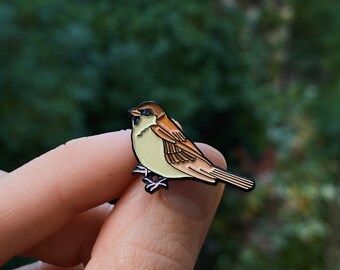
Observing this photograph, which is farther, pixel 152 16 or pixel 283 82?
pixel 283 82

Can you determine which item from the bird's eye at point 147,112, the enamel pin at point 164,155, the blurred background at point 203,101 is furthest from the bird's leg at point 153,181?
the blurred background at point 203,101

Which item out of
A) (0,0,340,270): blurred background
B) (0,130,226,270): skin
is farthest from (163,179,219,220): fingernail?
(0,0,340,270): blurred background

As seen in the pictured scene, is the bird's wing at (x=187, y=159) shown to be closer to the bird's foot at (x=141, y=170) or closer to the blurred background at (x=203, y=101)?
the bird's foot at (x=141, y=170)

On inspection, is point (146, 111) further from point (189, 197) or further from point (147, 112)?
point (189, 197)

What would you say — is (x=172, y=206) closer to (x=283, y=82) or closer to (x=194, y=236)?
(x=194, y=236)

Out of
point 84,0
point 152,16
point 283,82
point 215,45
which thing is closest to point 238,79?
point 215,45

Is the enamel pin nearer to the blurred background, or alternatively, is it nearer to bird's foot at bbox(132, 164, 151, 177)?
bird's foot at bbox(132, 164, 151, 177)

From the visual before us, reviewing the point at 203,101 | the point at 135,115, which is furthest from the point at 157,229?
the point at 203,101
